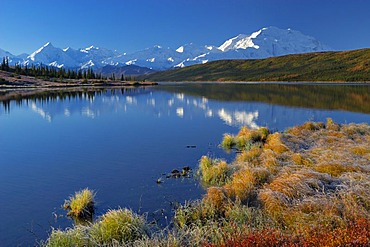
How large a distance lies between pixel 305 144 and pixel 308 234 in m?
14.8

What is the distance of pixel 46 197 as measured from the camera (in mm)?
13242

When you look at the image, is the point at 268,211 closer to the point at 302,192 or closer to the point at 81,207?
the point at 302,192

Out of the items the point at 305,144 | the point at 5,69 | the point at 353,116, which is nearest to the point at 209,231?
the point at 305,144

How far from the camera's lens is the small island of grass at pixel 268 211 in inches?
296

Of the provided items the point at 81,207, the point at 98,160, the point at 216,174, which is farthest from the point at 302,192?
the point at 98,160

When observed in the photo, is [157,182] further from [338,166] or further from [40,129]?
[40,129]

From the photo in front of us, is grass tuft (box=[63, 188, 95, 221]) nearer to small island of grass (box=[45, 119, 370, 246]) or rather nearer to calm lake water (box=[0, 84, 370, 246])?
calm lake water (box=[0, 84, 370, 246])

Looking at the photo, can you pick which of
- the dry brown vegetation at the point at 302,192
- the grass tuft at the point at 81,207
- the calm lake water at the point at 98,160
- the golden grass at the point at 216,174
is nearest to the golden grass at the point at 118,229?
the calm lake water at the point at 98,160

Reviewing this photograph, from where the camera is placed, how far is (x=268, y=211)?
33.5ft

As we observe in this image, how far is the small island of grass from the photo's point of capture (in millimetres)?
7523

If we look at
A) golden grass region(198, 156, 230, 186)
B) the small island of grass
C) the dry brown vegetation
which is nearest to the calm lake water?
golden grass region(198, 156, 230, 186)

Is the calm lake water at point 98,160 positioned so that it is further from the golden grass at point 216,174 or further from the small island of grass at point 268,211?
the small island of grass at point 268,211

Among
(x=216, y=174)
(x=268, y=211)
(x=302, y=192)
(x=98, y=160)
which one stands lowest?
(x=98, y=160)

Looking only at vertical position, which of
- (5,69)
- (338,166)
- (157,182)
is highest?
(5,69)
